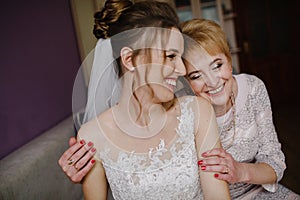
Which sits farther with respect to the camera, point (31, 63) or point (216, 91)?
point (31, 63)

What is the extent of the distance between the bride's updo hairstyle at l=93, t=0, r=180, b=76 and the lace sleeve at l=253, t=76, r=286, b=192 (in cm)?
34

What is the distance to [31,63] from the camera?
0.92 metres

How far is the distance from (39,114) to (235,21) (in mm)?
2252

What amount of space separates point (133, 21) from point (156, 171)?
302mm

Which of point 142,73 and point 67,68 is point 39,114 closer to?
point 67,68

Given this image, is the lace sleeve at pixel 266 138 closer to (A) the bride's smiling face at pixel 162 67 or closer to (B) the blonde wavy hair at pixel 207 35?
(B) the blonde wavy hair at pixel 207 35

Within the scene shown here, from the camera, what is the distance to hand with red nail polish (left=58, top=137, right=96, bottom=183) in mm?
582

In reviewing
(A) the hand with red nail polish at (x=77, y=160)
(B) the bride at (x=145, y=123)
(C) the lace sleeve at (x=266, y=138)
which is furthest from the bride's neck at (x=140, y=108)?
(C) the lace sleeve at (x=266, y=138)

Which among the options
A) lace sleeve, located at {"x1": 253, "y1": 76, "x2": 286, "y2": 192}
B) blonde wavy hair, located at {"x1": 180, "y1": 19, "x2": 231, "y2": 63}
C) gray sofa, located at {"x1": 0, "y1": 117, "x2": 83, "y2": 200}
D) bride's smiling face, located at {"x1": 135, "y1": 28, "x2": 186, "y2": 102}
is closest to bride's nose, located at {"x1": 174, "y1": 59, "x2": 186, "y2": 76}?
bride's smiling face, located at {"x1": 135, "y1": 28, "x2": 186, "y2": 102}

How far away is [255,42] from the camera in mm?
2809

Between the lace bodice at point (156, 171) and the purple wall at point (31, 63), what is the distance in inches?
13.6

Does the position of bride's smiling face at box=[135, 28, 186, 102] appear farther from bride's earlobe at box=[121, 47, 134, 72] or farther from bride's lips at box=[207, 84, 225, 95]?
bride's lips at box=[207, 84, 225, 95]

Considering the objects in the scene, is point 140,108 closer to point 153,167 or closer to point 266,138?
point 153,167

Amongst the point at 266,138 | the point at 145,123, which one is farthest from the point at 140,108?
the point at 266,138
